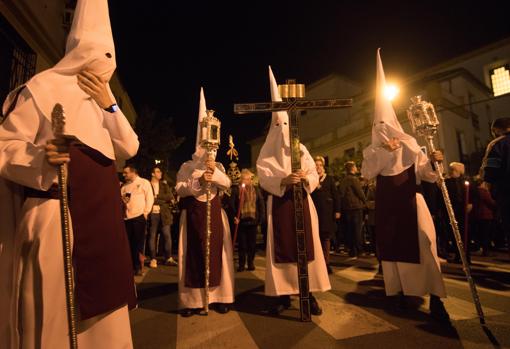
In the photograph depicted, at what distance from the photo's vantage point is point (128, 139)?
248 centimetres

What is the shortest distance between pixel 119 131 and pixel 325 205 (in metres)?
5.75

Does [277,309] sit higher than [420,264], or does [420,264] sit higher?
[420,264]

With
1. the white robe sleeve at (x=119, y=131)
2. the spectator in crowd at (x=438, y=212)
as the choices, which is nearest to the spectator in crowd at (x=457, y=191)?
the spectator in crowd at (x=438, y=212)

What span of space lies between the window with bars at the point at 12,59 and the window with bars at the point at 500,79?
91.2 feet

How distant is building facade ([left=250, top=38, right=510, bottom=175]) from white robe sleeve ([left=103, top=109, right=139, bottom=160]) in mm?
18520

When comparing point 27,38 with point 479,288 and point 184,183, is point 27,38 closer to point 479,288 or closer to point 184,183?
point 184,183

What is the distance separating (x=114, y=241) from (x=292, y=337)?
212 centimetres

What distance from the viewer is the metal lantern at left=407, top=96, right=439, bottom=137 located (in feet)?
13.7

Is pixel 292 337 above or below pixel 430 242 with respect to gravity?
below

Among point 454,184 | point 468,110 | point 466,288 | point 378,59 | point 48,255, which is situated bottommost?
point 466,288

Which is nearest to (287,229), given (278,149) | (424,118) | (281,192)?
(281,192)

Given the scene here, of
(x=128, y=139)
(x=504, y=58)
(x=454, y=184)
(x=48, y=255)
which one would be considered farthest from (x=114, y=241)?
(x=504, y=58)

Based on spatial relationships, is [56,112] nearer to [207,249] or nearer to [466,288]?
[207,249]

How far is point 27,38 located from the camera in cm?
868
